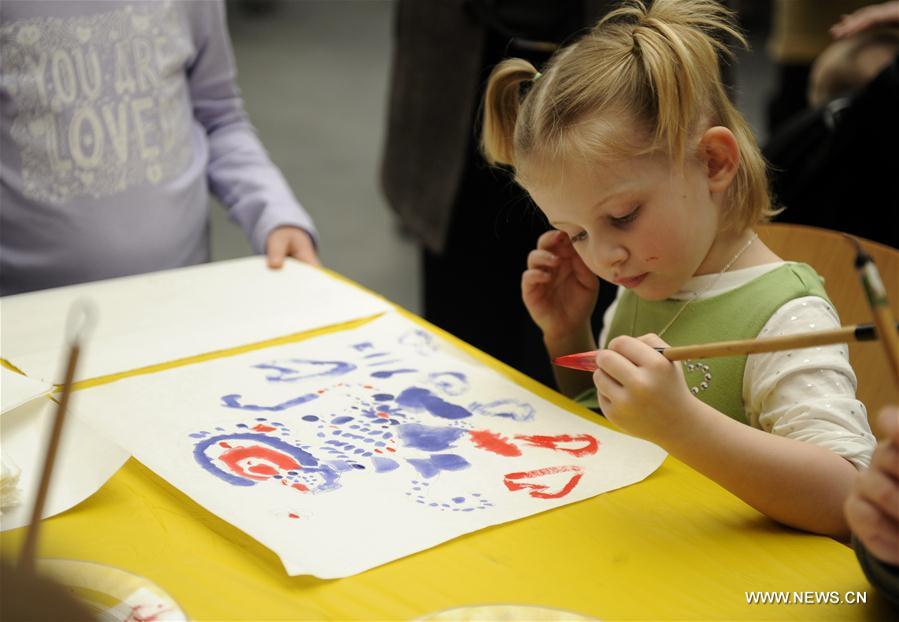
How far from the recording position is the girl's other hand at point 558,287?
103 cm

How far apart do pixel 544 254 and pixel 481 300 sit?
856 mm

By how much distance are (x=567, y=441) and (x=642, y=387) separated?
15 cm

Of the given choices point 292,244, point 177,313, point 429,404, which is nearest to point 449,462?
point 429,404

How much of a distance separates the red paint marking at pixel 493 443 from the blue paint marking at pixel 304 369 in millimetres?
173

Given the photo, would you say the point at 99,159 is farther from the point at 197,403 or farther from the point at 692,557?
the point at 692,557

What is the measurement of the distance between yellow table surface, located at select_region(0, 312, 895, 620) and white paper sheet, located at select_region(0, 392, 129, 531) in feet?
0.04

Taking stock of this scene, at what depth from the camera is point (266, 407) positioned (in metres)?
0.87

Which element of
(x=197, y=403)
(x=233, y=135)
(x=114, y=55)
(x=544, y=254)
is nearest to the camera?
(x=197, y=403)

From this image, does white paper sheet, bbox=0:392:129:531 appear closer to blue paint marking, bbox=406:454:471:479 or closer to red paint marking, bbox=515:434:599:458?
blue paint marking, bbox=406:454:471:479

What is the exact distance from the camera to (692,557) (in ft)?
2.20

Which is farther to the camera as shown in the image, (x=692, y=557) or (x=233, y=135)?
(x=233, y=135)

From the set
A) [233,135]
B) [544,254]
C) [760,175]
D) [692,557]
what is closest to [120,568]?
[692,557]

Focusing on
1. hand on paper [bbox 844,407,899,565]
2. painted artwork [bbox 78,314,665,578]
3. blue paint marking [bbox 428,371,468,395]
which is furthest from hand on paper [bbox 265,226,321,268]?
hand on paper [bbox 844,407,899,565]

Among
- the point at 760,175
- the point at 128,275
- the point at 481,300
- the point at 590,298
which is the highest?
the point at 760,175
